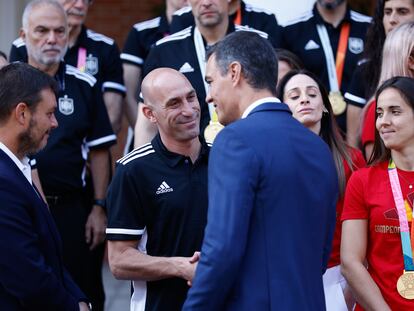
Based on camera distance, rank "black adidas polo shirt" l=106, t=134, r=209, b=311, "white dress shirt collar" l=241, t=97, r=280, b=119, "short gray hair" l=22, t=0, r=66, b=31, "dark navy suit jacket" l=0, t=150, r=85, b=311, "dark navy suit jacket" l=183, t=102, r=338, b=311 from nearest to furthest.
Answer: "dark navy suit jacket" l=183, t=102, r=338, b=311
"white dress shirt collar" l=241, t=97, r=280, b=119
"dark navy suit jacket" l=0, t=150, r=85, b=311
"black adidas polo shirt" l=106, t=134, r=209, b=311
"short gray hair" l=22, t=0, r=66, b=31

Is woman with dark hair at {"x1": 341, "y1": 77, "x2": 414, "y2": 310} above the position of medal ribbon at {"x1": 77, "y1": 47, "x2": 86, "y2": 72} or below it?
below

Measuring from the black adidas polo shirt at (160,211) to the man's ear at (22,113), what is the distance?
1.63 feet

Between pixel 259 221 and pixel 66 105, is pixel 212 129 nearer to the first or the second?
pixel 66 105

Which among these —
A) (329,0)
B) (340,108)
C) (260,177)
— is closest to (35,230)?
(260,177)

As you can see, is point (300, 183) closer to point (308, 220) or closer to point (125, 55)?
point (308, 220)

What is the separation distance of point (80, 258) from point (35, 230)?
2.37m

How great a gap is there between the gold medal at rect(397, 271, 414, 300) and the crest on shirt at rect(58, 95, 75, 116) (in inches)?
107

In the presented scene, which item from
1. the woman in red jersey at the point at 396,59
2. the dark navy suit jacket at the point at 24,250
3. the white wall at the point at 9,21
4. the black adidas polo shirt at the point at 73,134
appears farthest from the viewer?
the white wall at the point at 9,21

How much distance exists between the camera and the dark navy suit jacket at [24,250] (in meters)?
4.33

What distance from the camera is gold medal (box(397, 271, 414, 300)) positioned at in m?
4.94

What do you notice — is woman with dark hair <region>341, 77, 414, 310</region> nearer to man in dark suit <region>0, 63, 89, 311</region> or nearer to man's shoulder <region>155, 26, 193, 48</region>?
man in dark suit <region>0, 63, 89, 311</region>

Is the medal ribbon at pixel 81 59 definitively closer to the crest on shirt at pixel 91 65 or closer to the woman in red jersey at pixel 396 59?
the crest on shirt at pixel 91 65

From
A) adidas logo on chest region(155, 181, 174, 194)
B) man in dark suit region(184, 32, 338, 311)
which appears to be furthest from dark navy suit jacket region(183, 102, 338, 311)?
adidas logo on chest region(155, 181, 174, 194)

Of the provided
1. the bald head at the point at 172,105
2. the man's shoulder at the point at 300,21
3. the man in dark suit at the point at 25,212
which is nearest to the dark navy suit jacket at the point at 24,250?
the man in dark suit at the point at 25,212
